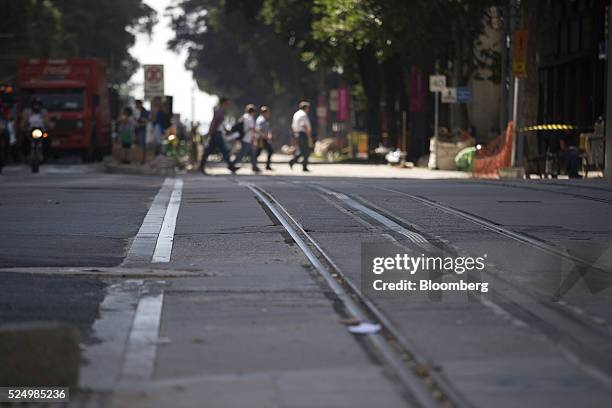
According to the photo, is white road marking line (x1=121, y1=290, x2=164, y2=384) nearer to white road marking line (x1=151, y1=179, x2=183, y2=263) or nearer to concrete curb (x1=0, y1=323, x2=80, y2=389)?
concrete curb (x1=0, y1=323, x2=80, y2=389)

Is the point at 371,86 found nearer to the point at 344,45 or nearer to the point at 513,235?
the point at 344,45

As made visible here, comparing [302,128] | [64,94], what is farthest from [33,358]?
[64,94]

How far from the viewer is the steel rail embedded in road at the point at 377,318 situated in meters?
7.36

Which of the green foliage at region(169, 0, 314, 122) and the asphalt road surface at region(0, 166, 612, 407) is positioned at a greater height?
the green foliage at region(169, 0, 314, 122)

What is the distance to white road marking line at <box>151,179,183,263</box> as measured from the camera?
1391 centimetres

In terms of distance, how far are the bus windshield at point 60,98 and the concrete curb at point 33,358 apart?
136 feet

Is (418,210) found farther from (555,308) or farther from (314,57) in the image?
(314,57)

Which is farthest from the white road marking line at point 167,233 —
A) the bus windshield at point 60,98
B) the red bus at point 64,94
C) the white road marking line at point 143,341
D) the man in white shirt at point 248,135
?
the bus windshield at point 60,98

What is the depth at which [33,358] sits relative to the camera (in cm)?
753

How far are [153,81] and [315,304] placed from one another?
106 feet

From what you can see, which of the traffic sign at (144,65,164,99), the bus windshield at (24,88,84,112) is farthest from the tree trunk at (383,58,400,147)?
the traffic sign at (144,65,164,99)

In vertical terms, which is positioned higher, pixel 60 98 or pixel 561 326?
pixel 60 98

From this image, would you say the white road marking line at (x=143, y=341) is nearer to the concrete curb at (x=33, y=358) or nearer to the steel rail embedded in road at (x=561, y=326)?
the concrete curb at (x=33, y=358)

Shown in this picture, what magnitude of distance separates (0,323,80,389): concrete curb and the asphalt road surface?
19 cm
